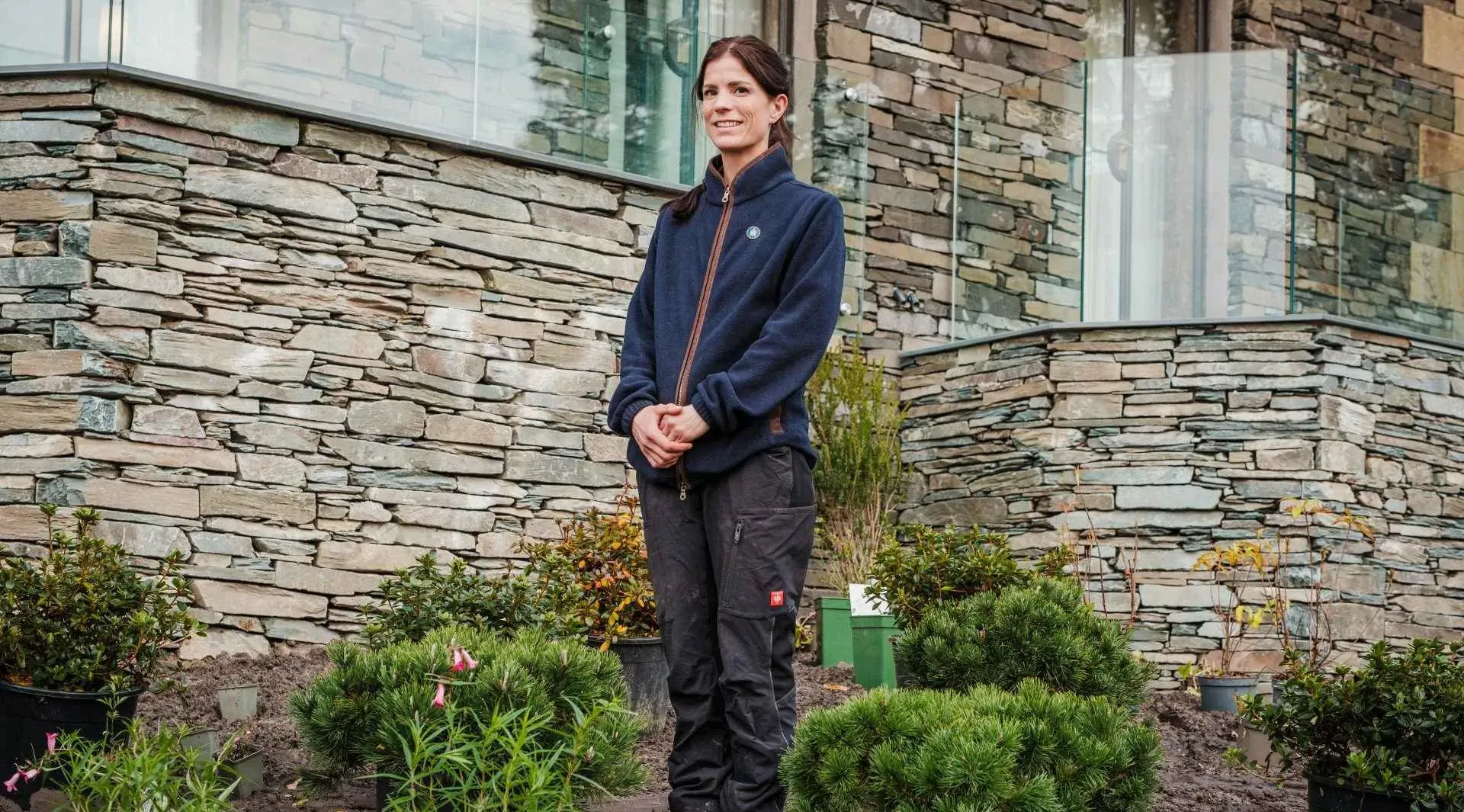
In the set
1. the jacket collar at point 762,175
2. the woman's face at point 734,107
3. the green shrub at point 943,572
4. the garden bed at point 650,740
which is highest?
the woman's face at point 734,107

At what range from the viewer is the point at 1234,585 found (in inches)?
267

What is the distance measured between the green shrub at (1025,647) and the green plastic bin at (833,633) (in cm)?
172

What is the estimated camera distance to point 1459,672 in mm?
3611

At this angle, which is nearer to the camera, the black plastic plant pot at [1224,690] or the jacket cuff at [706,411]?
the jacket cuff at [706,411]

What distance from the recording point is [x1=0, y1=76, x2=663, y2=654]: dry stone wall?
17.5 feet

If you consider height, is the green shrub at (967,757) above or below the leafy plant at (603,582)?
below

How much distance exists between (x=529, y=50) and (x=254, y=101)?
1.17 meters

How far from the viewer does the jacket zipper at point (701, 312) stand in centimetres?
320

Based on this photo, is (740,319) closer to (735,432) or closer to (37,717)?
(735,432)

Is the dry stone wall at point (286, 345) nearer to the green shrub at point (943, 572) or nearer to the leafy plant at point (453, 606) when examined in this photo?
the leafy plant at point (453, 606)

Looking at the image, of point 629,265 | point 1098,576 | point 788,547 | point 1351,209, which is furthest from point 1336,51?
point 788,547

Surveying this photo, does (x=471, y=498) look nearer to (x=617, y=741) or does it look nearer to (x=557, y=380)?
(x=557, y=380)

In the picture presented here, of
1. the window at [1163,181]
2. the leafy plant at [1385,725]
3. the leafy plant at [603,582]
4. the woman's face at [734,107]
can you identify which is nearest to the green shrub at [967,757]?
the leafy plant at [1385,725]

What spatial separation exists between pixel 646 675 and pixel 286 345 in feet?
6.48
